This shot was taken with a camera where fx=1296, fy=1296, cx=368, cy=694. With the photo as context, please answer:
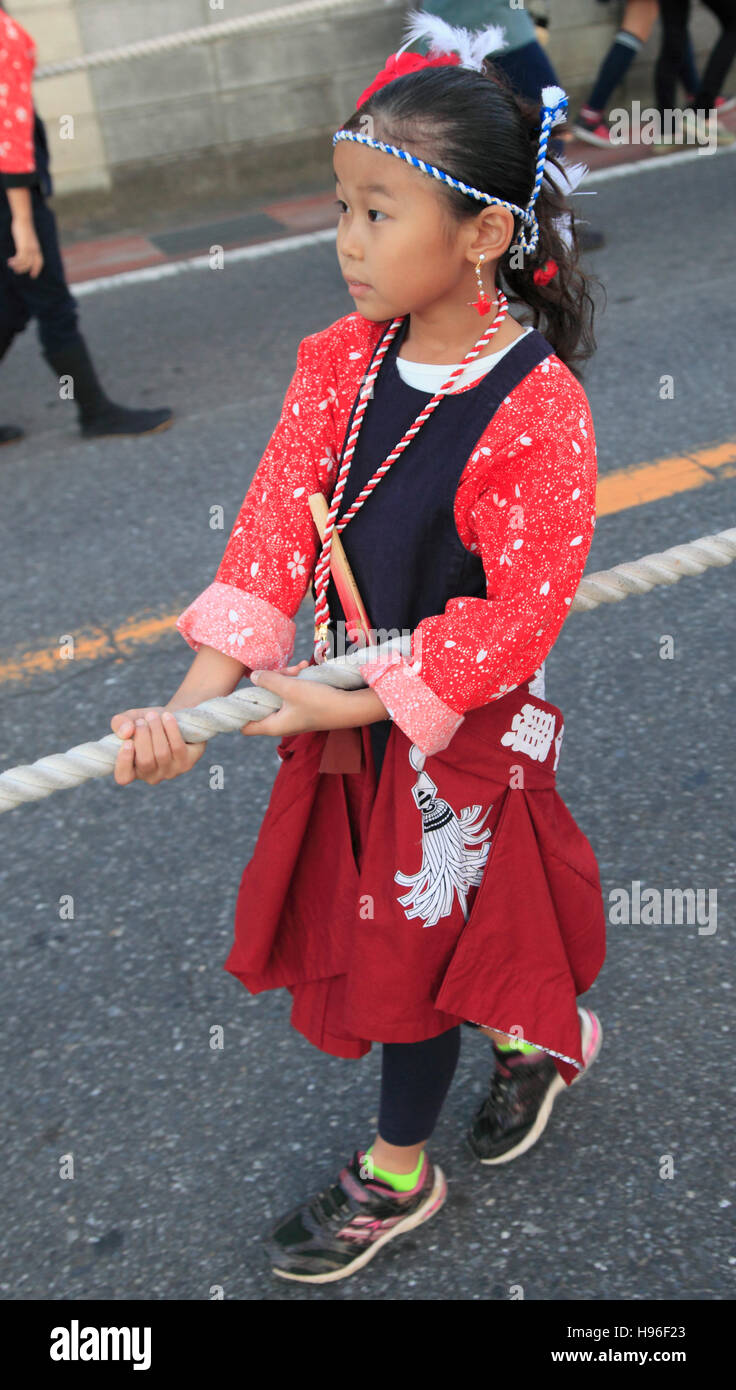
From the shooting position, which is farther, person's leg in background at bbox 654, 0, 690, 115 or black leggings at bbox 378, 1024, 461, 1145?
person's leg in background at bbox 654, 0, 690, 115

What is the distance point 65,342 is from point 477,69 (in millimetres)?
3228

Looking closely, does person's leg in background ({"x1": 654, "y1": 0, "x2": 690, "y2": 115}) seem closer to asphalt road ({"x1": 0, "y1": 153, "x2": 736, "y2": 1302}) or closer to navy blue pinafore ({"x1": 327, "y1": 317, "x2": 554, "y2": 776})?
asphalt road ({"x1": 0, "y1": 153, "x2": 736, "y2": 1302})

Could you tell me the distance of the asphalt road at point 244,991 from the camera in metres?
1.96

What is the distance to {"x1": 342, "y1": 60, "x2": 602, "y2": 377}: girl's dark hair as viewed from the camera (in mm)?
1438

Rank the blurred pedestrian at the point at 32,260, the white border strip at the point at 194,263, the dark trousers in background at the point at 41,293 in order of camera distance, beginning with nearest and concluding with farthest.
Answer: the blurred pedestrian at the point at 32,260 < the dark trousers in background at the point at 41,293 < the white border strip at the point at 194,263

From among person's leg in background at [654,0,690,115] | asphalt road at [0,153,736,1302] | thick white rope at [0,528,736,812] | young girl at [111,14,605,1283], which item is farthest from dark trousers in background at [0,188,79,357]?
person's leg in background at [654,0,690,115]

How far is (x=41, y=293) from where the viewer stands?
441 centimetres

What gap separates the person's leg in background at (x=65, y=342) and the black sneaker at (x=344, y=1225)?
3217 millimetres

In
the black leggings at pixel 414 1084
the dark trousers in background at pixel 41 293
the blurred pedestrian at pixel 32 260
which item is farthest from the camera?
the dark trousers in background at pixel 41 293

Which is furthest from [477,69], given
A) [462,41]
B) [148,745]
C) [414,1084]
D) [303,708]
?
[414,1084]

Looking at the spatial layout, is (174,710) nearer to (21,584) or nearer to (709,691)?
(709,691)

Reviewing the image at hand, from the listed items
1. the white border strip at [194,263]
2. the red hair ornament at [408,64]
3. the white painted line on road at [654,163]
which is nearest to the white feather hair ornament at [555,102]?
the red hair ornament at [408,64]

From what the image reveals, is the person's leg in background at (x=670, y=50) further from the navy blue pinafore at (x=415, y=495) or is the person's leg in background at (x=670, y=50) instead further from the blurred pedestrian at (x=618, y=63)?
the navy blue pinafore at (x=415, y=495)

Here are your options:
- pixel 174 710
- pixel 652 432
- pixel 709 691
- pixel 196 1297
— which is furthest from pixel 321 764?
pixel 652 432
